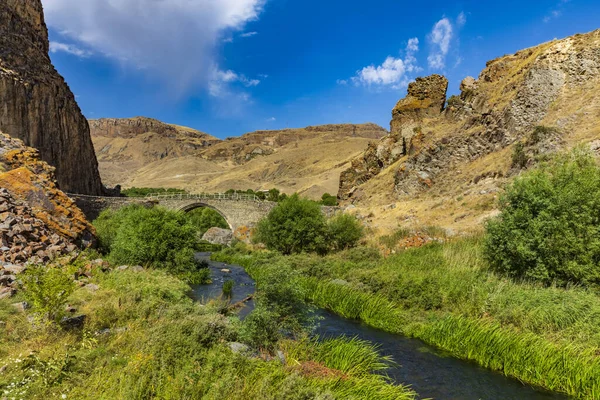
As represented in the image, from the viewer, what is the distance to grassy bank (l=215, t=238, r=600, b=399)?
10.1 metres

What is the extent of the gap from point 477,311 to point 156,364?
41.4 feet

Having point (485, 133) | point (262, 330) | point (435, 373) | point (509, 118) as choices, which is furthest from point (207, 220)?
point (435, 373)

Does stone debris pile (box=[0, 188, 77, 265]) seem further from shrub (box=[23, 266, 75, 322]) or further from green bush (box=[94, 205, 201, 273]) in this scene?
shrub (box=[23, 266, 75, 322])

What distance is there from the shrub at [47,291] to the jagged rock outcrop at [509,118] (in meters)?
32.5

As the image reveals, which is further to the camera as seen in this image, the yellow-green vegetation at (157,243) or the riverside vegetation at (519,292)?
the yellow-green vegetation at (157,243)

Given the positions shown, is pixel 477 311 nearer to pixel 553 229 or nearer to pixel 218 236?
pixel 553 229

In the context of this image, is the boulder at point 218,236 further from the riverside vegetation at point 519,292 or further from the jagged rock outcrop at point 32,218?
the riverside vegetation at point 519,292

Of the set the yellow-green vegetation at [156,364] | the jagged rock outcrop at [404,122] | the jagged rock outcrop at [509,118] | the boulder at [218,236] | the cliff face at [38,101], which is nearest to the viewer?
the yellow-green vegetation at [156,364]

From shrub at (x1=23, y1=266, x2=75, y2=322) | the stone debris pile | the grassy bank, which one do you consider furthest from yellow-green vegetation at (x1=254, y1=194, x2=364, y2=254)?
shrub at (x1=23, y1=266, x2=75, y2=322)

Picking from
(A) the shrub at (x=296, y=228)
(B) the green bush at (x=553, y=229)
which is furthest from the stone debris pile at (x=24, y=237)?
(B) the green bush at (x=553, y=229)

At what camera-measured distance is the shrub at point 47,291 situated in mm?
8547

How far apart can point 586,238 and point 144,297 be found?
17.4 meters

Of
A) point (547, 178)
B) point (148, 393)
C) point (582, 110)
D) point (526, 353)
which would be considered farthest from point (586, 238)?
point (582, 110)

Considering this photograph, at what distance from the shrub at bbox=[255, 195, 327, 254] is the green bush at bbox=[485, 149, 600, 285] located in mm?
16415
